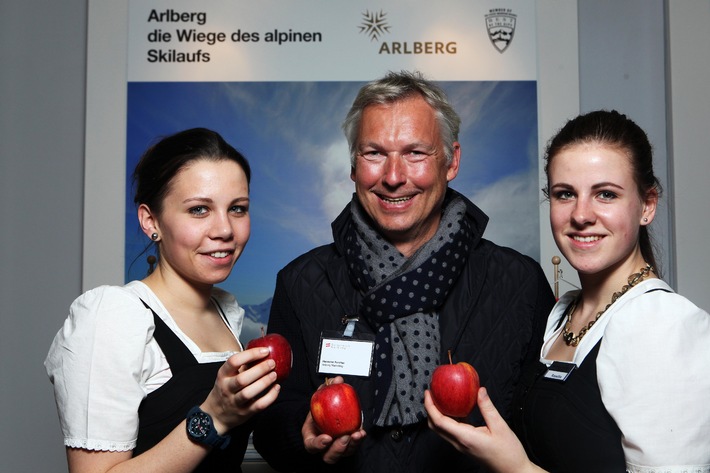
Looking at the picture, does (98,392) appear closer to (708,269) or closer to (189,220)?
(189,220)

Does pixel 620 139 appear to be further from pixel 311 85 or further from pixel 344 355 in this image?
pixel 311 85

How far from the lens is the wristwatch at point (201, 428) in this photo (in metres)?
1.43

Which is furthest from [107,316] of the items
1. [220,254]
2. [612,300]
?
[612,300]

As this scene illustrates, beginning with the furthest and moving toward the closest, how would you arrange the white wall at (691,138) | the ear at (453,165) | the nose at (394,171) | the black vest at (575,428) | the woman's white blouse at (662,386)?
the white wall at (691,138) → the ear at (453,165) → the nose at (394,171) → the black vest at (575,428) → the woman's white blouse at (662,386)

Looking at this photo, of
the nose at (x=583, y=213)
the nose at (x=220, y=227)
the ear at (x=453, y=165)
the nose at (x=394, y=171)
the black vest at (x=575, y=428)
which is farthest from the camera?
the ear at (x=453, y=165)

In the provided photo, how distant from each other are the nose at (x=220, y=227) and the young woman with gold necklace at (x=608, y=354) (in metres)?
0.63

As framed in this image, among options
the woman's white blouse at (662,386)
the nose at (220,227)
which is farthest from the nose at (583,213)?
the nose at (220,227)

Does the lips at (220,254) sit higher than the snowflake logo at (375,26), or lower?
lower

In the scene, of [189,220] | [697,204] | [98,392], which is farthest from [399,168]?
[697,204]

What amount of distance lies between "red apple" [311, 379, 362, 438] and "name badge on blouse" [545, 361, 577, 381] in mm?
426

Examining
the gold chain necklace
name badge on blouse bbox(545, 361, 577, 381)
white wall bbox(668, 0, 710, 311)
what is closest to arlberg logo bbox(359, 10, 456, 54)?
white wall bbox(668, 0, 710, 311)

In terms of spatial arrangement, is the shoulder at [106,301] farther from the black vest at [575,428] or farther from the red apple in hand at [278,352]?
the black vest at [575,428]

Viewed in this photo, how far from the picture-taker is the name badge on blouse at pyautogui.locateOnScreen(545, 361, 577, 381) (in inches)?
57.4

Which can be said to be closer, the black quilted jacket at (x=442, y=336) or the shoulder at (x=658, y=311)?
the shoulder at (x=658, y=311)
